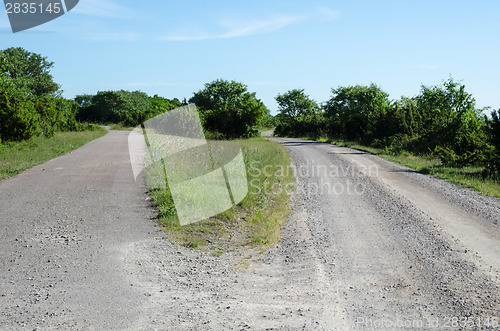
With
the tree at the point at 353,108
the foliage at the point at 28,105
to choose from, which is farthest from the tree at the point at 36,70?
Answer: the tree at the point at 353,108

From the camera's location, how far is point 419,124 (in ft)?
97.5

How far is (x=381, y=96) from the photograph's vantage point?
4278 cm

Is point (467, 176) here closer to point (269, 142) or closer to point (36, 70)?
point (269, 142)

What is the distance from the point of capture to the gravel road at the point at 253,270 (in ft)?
14.0

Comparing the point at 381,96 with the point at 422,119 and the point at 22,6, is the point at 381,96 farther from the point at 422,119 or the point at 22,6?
the point at 22,6

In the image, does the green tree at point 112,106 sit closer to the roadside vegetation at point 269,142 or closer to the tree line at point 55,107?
the tree line at point 55,107

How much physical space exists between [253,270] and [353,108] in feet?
131

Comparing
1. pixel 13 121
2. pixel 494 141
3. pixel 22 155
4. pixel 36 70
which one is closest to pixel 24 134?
pixel 13 121

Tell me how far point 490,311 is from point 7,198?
32.2 feet

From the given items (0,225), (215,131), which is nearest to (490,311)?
(0,225)

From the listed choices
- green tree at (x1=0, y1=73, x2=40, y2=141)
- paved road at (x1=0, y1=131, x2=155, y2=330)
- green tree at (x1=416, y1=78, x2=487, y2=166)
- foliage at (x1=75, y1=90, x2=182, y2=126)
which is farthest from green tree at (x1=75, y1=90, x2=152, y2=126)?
paved road at (x1=0, y1=131, x2=155, y2=330)

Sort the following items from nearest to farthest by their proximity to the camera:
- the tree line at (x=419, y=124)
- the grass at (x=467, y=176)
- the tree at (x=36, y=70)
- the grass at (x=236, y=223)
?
the grass at (x=236, y=223) < the grass at (x=467, y=176) < the tree line at (x=419, y=124) < the tree at (x=36, y=70)

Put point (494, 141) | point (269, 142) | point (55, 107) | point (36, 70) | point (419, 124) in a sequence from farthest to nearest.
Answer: point (36, 70) < point (55, 107) < point (269, 142) < point (419, 124) < point (494, 141)

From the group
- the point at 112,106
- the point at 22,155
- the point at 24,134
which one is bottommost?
the point at 22,155
